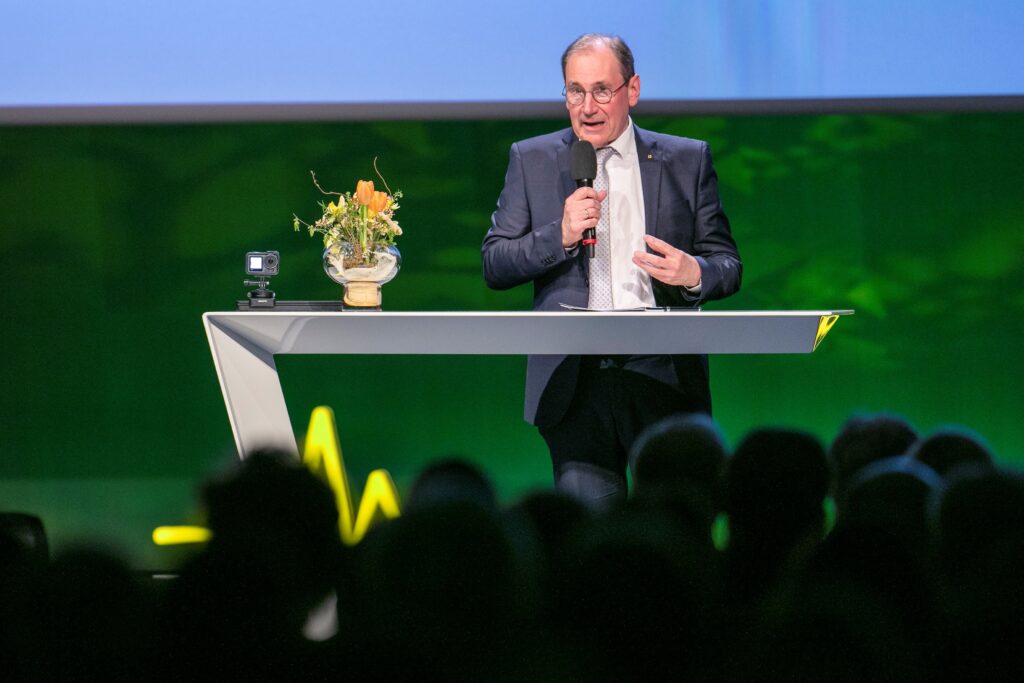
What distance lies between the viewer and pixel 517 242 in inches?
78.2

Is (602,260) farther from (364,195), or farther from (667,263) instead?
(364,195)

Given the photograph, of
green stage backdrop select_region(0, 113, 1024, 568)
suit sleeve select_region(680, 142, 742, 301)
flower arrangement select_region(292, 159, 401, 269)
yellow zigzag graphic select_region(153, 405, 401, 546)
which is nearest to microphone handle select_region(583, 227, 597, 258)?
suit sleeve select_region(680, 142, 742, 301)

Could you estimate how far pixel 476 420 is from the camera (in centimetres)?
429

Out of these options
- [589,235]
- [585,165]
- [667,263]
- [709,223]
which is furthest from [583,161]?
[709,223]

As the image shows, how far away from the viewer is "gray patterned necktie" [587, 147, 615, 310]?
2.05 meters

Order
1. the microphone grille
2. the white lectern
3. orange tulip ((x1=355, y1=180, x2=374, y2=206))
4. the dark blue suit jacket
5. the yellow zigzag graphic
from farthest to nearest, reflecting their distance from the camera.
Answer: orange tulip ((x1=355, y1=180, x2=374, y2=206)) → the dark blue suit jacket → the microphone grille → the yellow zigzag graphic → the white lectern

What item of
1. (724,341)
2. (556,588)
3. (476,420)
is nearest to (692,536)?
(556,588)

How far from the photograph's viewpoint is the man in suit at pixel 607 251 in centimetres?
196

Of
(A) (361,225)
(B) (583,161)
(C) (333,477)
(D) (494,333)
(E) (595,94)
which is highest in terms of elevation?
(E) (595,94)

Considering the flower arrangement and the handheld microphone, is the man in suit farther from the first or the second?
the flower arrangement

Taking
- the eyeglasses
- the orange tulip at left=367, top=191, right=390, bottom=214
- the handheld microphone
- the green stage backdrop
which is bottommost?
the green stage backdrop

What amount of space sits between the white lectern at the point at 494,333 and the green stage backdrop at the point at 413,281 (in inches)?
97.5

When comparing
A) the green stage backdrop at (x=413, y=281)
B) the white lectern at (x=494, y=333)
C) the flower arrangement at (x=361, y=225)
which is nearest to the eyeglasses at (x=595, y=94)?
the flower arrangement at (x=361, y=225)

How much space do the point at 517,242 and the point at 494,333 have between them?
0.48 meters
